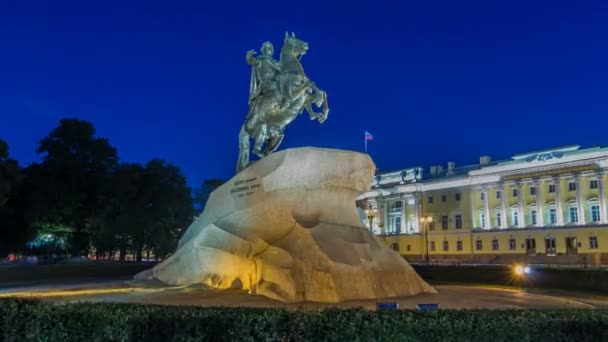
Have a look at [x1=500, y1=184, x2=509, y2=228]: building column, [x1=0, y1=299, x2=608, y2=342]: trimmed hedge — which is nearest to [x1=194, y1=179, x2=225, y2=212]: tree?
[x1=500, y1=184, x2=509, y2=228]: building column

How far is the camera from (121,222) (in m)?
43.9

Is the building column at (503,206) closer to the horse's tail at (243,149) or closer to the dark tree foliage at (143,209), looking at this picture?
the dark tree foliage at (143,209)

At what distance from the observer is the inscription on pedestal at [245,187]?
14709 millimetres

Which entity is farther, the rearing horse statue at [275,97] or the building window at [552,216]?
the building window at [552,216]

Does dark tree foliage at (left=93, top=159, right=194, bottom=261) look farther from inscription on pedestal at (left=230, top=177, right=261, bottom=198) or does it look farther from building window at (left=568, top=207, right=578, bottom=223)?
building window at (left=568, top=207, right=578, bottom=223)

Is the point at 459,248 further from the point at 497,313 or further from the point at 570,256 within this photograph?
the point at 497,313

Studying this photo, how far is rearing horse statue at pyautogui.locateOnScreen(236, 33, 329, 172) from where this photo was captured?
620 inches

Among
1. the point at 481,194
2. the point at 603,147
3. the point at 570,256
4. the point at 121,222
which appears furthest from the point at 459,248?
the point at 121,222

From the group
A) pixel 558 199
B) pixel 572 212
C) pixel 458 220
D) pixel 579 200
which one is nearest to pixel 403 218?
pixel 458 220

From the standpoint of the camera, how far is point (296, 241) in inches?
536

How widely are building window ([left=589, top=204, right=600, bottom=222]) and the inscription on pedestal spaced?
62939 millimetres

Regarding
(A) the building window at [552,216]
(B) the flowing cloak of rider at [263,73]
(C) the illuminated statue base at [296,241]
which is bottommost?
(C) the illuminated statue base at [296,241]

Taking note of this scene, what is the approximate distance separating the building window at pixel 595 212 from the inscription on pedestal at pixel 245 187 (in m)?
62.9

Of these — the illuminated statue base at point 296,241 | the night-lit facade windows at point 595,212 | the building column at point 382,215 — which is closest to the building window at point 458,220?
the building column at point 382,215
